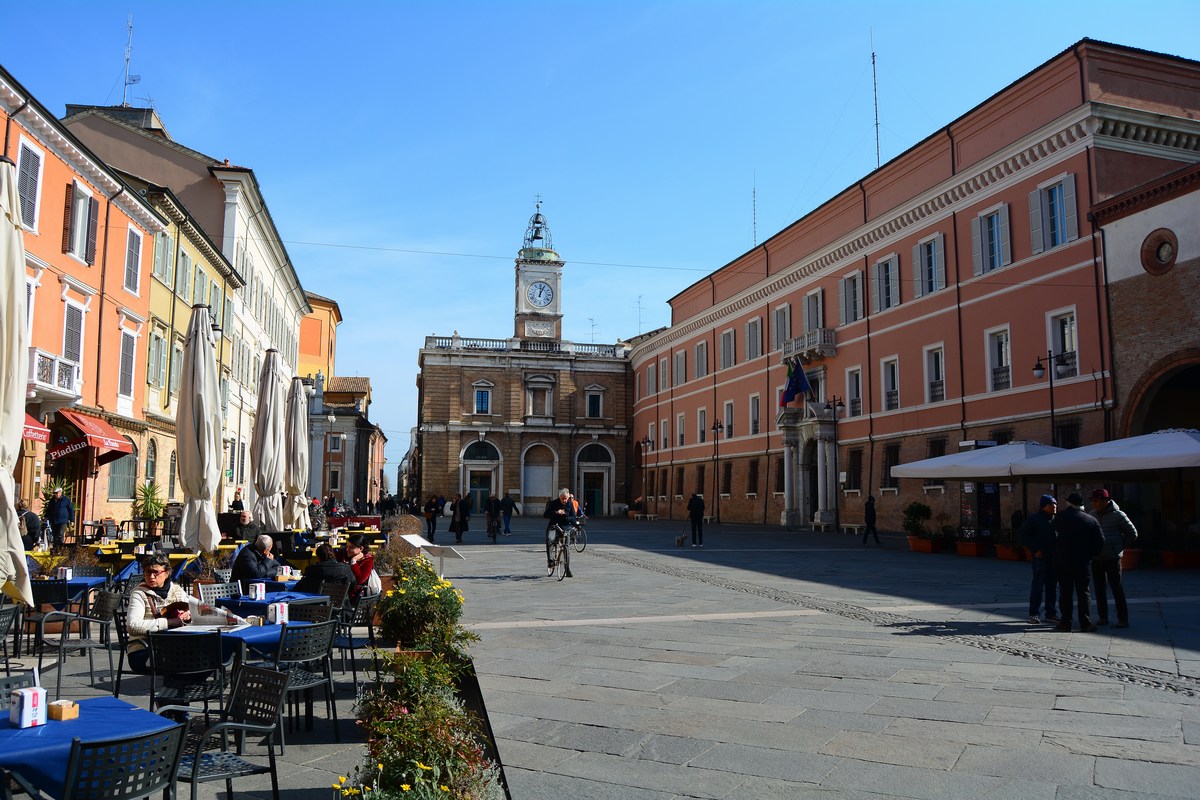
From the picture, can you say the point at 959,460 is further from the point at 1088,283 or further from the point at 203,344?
the point at 203,344

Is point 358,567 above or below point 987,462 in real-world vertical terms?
below

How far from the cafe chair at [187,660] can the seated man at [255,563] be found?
377 cm

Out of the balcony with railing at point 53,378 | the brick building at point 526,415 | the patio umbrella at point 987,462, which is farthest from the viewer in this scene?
the brick building at point 526,415

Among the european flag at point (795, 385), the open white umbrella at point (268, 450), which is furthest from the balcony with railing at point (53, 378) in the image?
the european flag at point (795, 385)

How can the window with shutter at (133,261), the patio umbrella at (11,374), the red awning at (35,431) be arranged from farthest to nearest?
the window with shutter at (133,261)
the red awning at (35,431)
the patio umbrella at (11,374)

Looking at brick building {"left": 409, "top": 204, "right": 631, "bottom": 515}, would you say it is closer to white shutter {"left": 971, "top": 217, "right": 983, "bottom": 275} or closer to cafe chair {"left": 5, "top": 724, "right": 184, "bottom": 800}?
white shutter {"left": 971, "top": 217, "right": 983, "bottom": 275}

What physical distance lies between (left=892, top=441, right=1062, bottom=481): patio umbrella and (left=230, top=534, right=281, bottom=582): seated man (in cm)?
1469

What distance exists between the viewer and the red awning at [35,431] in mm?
17359

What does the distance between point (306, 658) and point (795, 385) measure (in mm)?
30846

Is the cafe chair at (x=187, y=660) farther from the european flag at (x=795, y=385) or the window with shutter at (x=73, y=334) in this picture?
the european flag at (x=795, y=385)

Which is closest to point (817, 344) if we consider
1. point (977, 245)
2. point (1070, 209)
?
point (977, 245)

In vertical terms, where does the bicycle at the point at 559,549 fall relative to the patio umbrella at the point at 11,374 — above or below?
below

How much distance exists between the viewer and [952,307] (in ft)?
90.8

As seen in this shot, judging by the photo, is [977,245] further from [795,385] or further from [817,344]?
[795,385]
